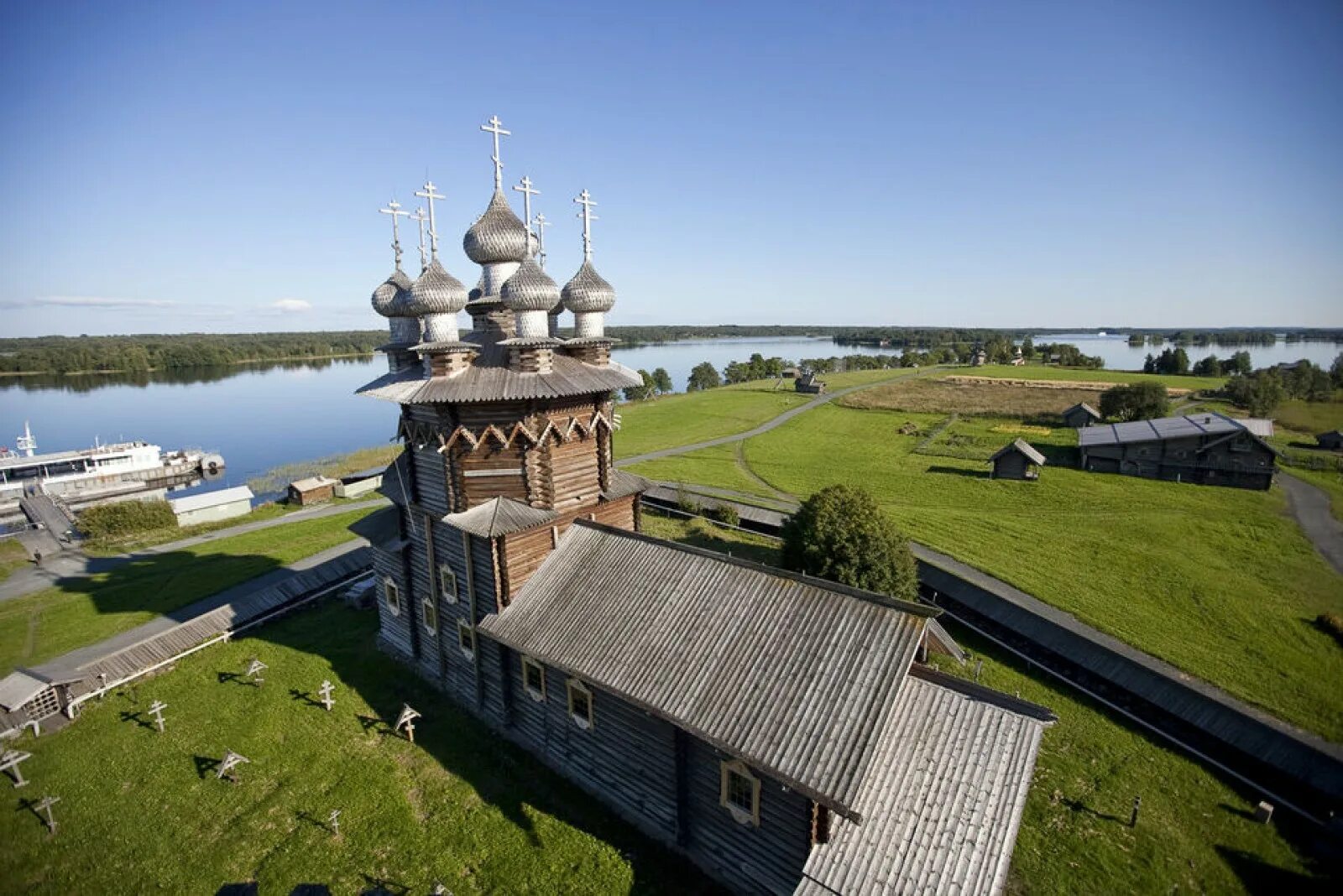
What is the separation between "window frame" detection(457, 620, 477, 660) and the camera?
15.9 metres

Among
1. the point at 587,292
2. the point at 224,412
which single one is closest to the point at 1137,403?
the point at 587,292

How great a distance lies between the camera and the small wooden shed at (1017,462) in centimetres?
4062

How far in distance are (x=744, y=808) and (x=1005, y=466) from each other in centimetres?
3861

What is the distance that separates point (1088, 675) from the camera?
56.9 feet

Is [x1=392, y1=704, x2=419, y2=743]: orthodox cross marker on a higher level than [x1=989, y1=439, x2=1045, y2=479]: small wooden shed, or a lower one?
lower

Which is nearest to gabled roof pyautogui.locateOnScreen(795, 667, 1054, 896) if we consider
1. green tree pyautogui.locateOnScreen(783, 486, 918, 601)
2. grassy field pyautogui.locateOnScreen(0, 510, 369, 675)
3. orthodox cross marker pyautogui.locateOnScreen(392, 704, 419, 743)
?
green tree pyautogui.locateOnScreen(783, 486, 918, 601)

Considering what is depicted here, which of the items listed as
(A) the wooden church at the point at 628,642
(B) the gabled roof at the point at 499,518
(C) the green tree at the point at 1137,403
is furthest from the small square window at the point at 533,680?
(C) the green tree at the point at 1137,403

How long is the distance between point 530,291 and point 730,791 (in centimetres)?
1221

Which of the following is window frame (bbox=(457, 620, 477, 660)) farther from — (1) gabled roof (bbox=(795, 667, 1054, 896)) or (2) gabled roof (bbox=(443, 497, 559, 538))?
(1) gabled roof (bbox=(795, 667, 1054, 896))

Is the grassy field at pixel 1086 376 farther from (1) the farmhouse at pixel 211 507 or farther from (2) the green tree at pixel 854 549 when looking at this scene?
(1) the farmhouse at pixel 211 507

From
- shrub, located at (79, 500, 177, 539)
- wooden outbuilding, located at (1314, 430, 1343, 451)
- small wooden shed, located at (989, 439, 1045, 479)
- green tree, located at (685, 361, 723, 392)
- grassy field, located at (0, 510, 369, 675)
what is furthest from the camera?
green tree, located at (685, 361, 723, 392)

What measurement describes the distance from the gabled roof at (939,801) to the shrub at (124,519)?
4353cm

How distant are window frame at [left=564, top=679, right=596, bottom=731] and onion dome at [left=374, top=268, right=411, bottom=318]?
1188 centimetres

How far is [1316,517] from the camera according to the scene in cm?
3092
